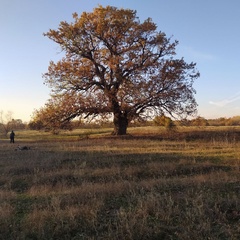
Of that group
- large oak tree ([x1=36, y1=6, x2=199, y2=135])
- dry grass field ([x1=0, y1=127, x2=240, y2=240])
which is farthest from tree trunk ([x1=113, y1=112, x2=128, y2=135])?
dry grass field ([x1=0, y1=127, x2=240, y2=240])

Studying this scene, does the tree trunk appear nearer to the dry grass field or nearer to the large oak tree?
the large oak tree

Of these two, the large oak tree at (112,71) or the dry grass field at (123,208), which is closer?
the dry grass field at (123,208)

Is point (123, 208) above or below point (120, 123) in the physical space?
below

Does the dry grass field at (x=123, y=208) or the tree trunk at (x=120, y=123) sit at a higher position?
the tree trunk at (x=120, y=123)

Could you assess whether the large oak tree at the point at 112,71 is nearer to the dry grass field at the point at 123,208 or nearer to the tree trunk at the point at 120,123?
the tree trunk at the point at 120,123

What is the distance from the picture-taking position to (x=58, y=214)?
709 cm

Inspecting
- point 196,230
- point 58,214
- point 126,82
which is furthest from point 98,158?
point 126,82

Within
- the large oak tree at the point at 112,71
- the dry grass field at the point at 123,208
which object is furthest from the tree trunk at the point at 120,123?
the dry grass field at the point at 123,208

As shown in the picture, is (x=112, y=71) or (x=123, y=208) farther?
(x=112, y=71)

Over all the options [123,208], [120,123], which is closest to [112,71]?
[120,123]

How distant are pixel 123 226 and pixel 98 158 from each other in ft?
37.2

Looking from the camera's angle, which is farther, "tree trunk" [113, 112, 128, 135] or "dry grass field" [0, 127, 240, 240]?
"tree trunk" [113, 112, 128, 135]

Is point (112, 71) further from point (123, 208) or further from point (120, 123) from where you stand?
point (123, 208)

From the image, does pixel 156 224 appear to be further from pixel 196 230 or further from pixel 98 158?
pixel 98 158
